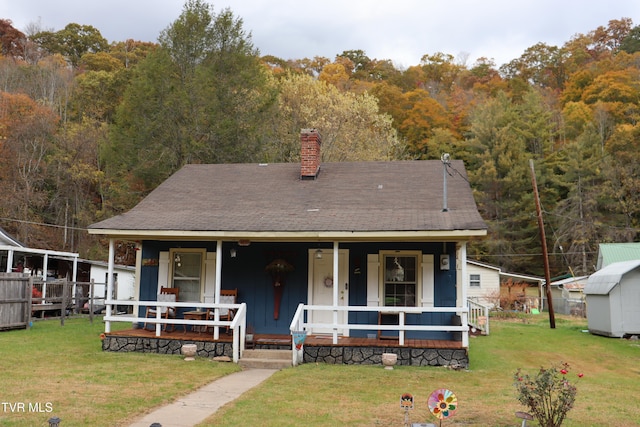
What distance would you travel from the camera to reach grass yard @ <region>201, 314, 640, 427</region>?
282 inches

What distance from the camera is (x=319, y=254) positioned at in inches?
507

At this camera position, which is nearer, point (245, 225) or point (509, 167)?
point (245, 225)

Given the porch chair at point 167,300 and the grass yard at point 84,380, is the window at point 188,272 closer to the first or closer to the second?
the porch chair at point 167,300

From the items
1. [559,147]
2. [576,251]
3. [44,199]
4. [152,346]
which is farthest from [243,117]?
[559,147]

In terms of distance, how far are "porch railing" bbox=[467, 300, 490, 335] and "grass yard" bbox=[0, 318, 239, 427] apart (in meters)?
9.42

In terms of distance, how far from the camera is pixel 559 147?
4600 cm

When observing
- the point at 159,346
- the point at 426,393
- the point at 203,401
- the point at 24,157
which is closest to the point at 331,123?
the point at 24,157

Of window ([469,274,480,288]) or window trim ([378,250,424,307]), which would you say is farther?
window ([469,274,480,288])

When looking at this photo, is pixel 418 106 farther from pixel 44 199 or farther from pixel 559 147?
pixel 44 199

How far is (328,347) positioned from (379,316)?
4.47 ft

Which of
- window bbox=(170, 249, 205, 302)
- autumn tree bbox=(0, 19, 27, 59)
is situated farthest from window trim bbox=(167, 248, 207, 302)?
autumn tree bbox=(0, 19, 27, 59)

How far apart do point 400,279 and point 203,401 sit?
20.1 ft

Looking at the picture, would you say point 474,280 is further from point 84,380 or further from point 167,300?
point 84,380

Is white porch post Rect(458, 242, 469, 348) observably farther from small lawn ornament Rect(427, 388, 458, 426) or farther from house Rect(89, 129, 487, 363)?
small lawn ornament Rect(427, 388, 458, 426)
